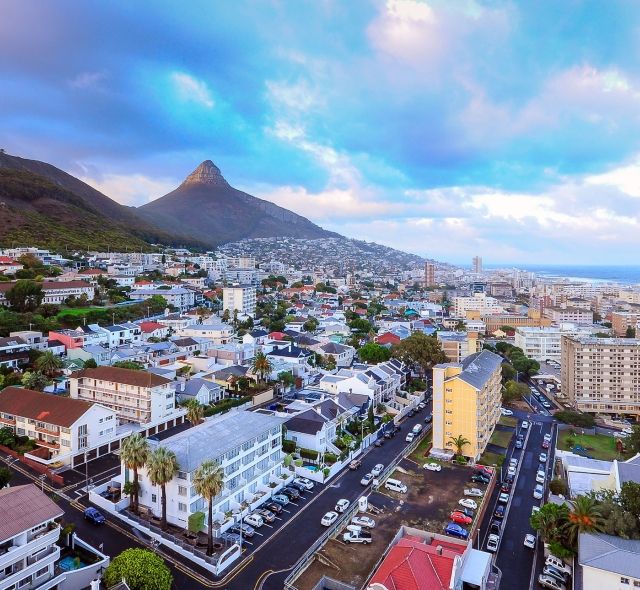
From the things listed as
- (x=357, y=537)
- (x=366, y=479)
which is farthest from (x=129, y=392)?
(x=357, y=537)

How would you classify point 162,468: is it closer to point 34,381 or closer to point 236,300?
point 34,381

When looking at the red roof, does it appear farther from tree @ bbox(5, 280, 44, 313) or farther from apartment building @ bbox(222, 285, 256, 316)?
apartment building @ bbox(222, 285, 256, 316)

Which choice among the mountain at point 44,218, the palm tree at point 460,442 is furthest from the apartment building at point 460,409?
the mountain at point 44,218

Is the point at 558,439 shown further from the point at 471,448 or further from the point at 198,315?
the point at 198,315

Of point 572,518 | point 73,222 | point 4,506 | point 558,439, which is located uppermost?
point 73,222

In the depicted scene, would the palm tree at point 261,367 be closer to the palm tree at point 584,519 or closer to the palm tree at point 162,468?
the palm tree at point 162,468

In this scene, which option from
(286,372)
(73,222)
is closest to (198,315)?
(286,372)

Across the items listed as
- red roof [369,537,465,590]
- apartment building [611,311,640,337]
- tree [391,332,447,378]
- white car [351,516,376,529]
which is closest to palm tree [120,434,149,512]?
white car [351,516,376,529]
